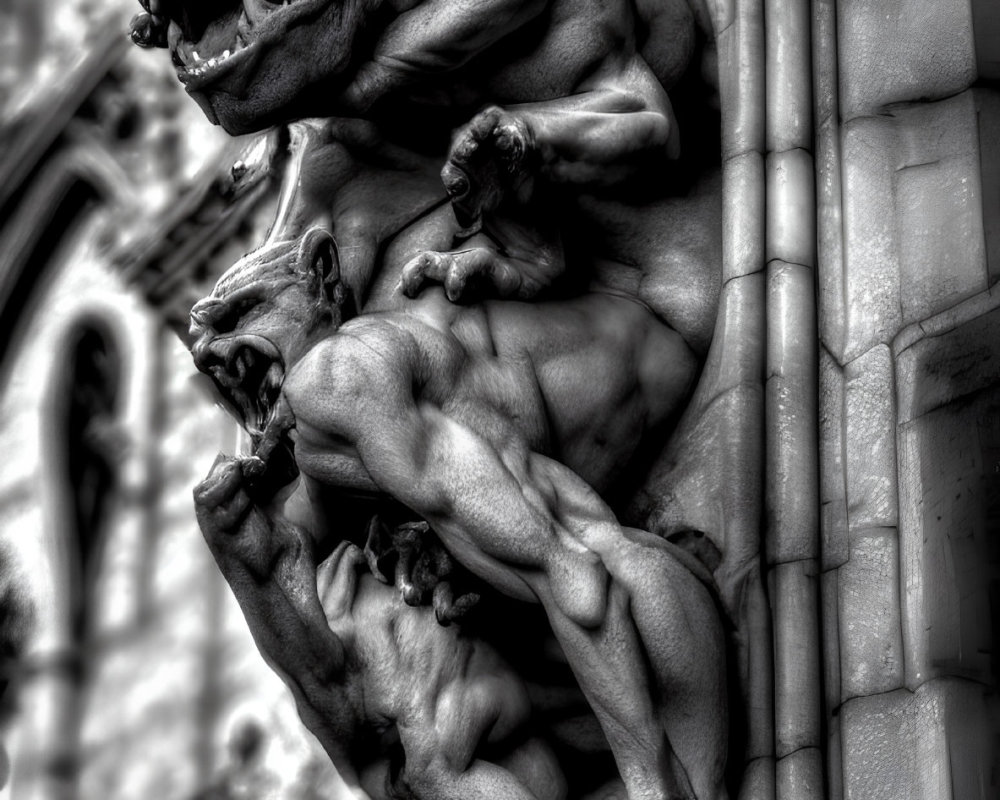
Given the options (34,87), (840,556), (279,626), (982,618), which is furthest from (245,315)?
(34,87)

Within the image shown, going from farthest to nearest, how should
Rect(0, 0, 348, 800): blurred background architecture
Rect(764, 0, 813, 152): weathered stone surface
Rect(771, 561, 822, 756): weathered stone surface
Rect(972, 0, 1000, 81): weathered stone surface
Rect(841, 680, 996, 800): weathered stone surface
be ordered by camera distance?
Rect(0, 0, 348, 800): blurred background architecture → Rect(764, 0, 813, 152): weathered stone surface → Rect(972, 0, 1000, 81): weathered stone surface → Rect(771, 561, 822, 756): weathered stone surface → Rect(841, 680, 996, 800): weathered stone surface

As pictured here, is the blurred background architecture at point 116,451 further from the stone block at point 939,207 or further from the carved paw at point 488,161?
the stone block at point 939,207

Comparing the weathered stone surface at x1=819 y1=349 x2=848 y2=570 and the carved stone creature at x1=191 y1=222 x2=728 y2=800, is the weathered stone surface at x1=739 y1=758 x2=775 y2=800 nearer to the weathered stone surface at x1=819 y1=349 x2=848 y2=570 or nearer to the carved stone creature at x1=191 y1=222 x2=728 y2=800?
the carved stone creature at x1=191 y1=222 x2=728 y2=800

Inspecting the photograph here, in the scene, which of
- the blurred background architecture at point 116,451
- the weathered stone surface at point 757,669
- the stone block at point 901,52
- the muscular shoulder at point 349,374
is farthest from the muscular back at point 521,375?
the blurred background architecture at point 116,451

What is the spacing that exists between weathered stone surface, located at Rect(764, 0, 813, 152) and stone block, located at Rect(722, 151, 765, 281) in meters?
0.03

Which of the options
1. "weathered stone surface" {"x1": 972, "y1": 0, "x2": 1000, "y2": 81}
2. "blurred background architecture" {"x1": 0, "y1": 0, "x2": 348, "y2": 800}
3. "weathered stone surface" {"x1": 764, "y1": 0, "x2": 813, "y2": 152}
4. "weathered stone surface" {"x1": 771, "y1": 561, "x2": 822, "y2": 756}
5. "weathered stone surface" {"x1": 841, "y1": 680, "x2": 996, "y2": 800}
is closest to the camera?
"weathered stone surface" {"x1": 841, "y1": 680, "x2": 996, "y2": 800}

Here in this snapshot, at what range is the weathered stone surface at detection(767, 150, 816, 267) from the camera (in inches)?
81.0

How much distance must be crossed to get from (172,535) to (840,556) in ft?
6.69

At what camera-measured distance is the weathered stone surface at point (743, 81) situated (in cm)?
212

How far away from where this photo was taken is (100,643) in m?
3.77

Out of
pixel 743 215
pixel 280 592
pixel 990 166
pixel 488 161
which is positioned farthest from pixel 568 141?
pixel 280 592

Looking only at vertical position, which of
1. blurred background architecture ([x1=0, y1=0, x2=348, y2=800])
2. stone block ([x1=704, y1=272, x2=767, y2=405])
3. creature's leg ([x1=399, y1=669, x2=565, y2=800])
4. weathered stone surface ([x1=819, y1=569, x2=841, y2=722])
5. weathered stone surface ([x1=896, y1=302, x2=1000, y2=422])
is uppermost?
stone block ([x1=704, y1=272, x2=767, y2=405])

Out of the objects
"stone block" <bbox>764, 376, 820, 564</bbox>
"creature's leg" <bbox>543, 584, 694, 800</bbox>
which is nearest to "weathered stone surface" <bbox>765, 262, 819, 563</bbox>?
"stone block" <bbox>764, 376, 820, 564</bbox>

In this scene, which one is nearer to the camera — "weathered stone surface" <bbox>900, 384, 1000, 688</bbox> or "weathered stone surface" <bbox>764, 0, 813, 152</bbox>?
"weathered stone surface" <bbox>900, 384, 1000, 688</bbox>
